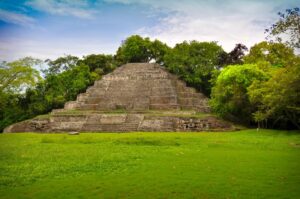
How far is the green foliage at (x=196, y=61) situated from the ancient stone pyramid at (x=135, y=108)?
4.48 feet

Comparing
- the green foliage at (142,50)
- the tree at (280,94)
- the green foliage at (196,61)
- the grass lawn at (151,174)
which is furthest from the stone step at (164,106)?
the grass lawn at (151,174)

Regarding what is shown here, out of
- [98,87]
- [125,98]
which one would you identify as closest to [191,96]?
[125,98]

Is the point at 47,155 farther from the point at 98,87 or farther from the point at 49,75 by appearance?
the point at 49,75

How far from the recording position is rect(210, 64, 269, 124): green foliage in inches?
1180

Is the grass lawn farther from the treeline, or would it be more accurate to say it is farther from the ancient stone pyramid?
the ancient stone pyramid

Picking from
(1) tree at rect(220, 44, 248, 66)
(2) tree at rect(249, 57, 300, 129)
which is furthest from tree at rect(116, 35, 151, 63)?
(2) tree at rect(249, 57, 300, 129)

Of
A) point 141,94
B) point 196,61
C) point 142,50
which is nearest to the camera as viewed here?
point 141,94

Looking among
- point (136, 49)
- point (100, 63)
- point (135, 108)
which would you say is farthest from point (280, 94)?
point (100, 63)

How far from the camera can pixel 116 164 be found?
11.9 meters

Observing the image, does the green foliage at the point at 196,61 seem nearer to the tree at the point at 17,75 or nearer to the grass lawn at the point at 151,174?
the tree at the point at 17,75

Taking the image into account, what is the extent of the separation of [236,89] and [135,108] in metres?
11.0

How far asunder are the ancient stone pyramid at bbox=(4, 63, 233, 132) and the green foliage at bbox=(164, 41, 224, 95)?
137 cm

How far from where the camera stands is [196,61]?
42.9 meters

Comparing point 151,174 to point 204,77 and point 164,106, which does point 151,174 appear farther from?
point 204,77
